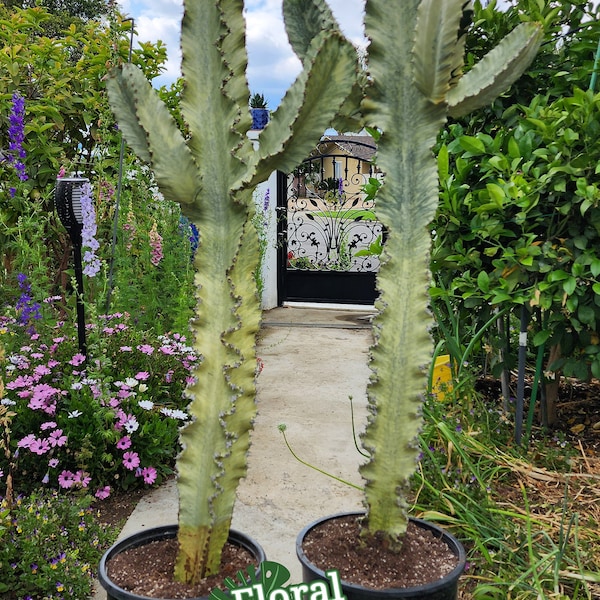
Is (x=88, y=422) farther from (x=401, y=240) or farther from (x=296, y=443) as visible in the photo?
(x=401, y=240)

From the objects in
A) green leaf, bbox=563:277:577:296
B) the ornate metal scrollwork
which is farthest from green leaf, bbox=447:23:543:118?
the ornate metal scrollwork

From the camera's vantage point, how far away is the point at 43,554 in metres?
2.32

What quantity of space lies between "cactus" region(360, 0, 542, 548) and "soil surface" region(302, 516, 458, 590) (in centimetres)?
6

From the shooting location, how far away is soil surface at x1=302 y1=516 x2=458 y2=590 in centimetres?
182

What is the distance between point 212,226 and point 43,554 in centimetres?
133

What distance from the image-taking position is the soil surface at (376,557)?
1824 mm

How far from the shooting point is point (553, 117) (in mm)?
2930

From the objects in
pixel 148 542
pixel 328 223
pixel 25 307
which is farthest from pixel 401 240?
pixel 328 223

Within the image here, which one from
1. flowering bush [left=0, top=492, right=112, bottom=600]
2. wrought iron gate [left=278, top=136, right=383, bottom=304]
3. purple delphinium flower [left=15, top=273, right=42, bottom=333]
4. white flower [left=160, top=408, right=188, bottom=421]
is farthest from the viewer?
wrought iron gate [left=278, top=136, right=383, bottom=304]

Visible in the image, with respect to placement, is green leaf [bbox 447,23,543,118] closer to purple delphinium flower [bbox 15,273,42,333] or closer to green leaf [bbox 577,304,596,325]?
green leaf [bbox 577,304,596,325]

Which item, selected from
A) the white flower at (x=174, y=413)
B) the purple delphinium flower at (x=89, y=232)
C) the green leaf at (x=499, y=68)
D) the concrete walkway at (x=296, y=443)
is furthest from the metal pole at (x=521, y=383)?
the purple delphinium flower at (x=89, y=232)

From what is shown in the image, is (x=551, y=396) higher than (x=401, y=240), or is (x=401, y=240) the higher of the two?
(x=401, y=240)

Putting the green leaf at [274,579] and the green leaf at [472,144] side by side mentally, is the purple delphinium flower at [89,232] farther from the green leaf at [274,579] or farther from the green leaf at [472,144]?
the green leaf at [274,579]

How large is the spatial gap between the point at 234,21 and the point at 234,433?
117 centimetres
